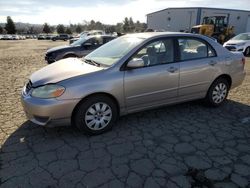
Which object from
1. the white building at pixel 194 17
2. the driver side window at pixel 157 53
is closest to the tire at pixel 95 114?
the driver side window at pixel 157 53

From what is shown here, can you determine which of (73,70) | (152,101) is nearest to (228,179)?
(152,101)

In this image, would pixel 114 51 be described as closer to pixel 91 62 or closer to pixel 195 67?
pixel 91 62

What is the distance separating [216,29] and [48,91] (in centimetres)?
2588

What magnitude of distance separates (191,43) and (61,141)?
10.1 ft

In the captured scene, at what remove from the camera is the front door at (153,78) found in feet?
13.4

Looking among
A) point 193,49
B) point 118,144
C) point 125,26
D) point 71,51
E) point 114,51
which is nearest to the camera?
point 118,144

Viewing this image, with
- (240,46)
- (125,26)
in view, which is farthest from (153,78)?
(125,26)

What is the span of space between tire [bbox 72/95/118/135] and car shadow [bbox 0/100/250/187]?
0.49ft

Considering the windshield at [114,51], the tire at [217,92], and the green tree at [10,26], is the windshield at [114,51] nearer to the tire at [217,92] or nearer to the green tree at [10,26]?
the tire at [217,92]

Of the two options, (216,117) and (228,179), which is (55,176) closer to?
(228,179)

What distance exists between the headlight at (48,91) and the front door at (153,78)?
1068mm

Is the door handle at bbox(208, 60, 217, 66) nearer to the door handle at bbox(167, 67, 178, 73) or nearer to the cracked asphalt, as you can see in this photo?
the door handle at bbox(167, 67, 178, 73)

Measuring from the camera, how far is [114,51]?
4539 millimetres

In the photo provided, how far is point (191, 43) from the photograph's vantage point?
15.9 ft
